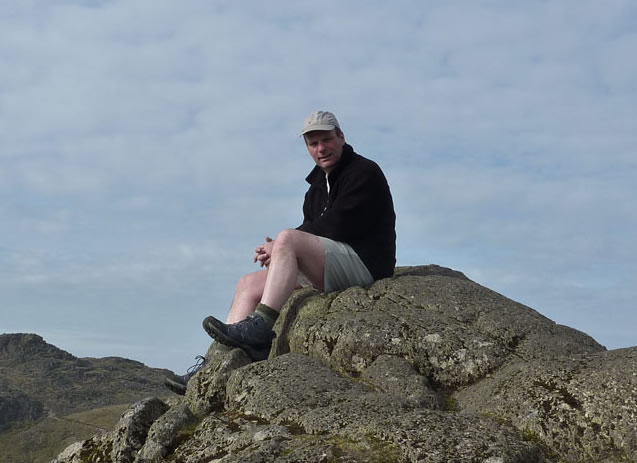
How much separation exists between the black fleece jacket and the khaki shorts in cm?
20

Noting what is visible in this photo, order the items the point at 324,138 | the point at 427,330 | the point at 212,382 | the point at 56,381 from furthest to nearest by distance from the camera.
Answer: the point at 56,381 → the point at 324,138 → the point at 427,330 → the point at 212,382

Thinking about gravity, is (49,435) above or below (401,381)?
above

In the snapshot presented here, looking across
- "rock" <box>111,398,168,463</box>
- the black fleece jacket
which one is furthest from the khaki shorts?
Answer: "rock" <box>111,398,168,463</box>

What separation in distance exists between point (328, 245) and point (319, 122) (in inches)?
102


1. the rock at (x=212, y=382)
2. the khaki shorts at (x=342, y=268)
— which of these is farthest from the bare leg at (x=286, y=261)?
the rock at (x=212, y=382)

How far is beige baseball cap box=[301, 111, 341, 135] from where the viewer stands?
48.4 ft

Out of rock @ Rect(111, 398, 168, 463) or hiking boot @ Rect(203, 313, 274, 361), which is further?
hiking boot @ Rect(203, 313, 274, 361)

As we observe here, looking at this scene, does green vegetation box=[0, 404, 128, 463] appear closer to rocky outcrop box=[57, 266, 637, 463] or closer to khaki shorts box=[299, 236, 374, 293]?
khaki shorts box=[299, 236, 374, 293]

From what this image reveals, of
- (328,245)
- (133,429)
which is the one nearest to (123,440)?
(133,429)

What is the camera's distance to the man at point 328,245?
13469 millimetres

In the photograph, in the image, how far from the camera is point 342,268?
14.8m

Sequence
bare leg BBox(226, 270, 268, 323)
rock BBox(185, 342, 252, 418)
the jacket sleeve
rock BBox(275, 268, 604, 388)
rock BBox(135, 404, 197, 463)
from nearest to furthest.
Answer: rock BBox(135, 404, 197, 463)
rock BBox(185, 342, 252, 418)
rock BBox(275, 268, 604, 388)
bare leg BBox(226, 270, 268, 323)
the jacket sleeve

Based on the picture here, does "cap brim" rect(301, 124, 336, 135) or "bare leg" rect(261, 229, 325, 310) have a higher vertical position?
"cap brim" rect(301, 124, 336, 135)

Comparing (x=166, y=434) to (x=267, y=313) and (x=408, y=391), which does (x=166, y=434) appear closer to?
(x=267, y=313)
